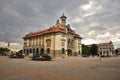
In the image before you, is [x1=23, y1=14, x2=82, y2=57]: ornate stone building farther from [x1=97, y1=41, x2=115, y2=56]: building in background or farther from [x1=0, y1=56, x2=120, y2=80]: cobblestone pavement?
[x1=97, y1=41, x2=115, y2=56]: building in background

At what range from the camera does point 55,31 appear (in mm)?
68938

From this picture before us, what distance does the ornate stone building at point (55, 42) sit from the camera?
68688 mm

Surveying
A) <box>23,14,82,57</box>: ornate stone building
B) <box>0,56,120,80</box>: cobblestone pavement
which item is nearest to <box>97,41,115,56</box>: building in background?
<box>23,14,82,57</box>: ornate stone building

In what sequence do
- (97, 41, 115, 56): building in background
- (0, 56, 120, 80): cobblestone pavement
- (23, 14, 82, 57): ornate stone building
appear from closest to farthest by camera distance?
(0, 56, 120, 80): cobblestone pavement, (23, 14, 82, 57): ornate stone building, (97, 41, 115, 56): building in background

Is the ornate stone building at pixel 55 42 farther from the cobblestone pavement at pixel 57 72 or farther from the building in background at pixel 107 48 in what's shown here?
the building in background at pixel 107 48

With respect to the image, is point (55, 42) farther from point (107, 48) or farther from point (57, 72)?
point (107, 48)

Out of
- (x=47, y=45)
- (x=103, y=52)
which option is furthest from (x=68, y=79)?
(x=103, y=52)

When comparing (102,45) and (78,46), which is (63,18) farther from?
(102,45)

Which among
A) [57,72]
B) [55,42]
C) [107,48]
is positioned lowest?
[57,72]

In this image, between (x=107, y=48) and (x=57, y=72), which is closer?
(x=57, y=72)

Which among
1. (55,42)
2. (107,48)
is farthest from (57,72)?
(107,48)

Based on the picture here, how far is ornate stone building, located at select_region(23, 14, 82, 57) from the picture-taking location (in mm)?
68688

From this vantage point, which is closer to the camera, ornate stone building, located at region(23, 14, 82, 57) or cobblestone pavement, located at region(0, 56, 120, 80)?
cobblestone pavement, located at region(0, 56, 120, 80)

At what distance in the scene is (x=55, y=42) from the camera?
6844cm
